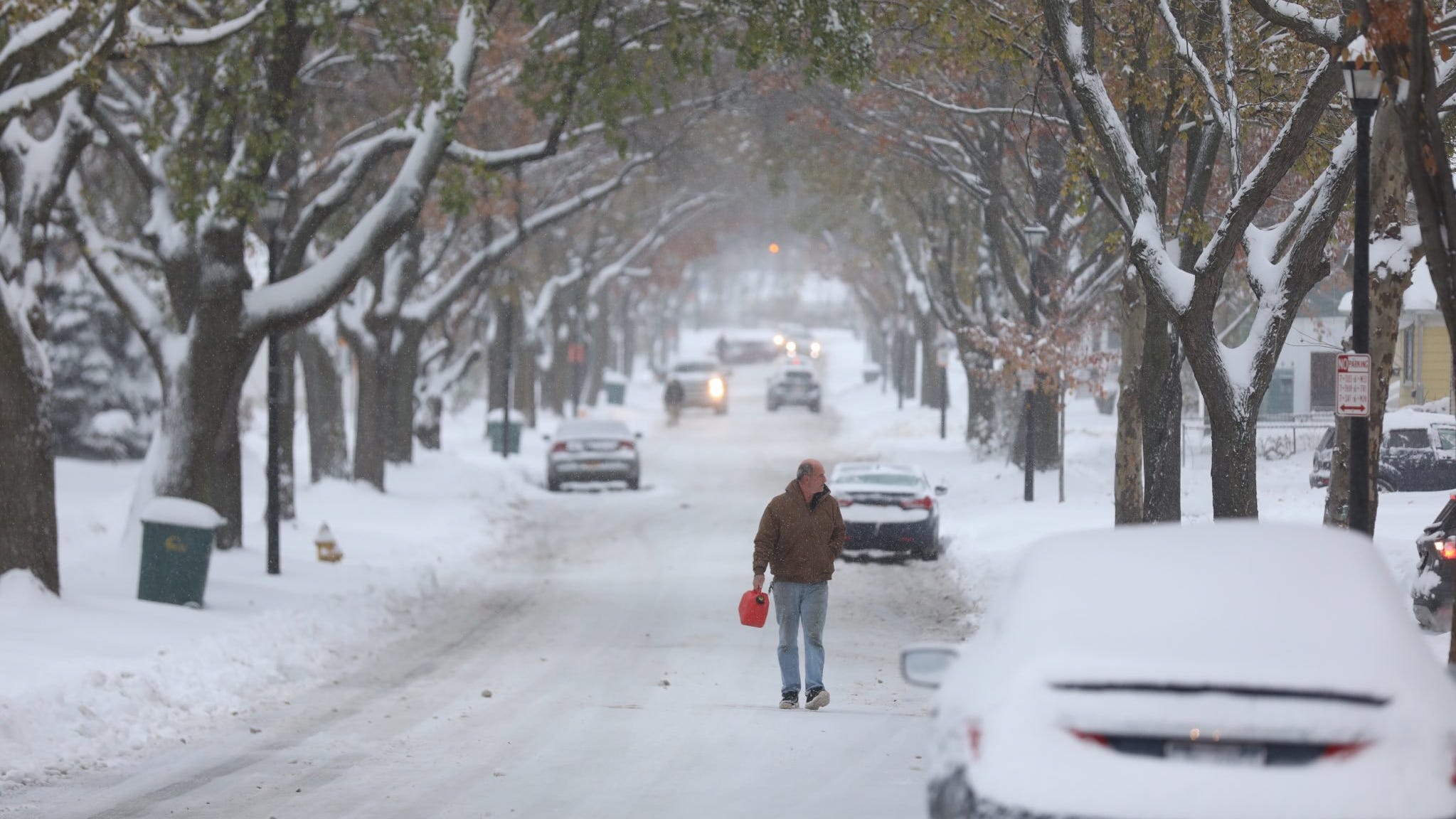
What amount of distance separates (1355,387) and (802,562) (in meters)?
4.34

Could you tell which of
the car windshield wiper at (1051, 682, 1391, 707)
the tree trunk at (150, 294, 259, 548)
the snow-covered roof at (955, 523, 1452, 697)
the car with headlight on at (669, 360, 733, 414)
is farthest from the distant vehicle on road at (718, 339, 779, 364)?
the car windshield wiper at (1051, 682, 1391, 707)

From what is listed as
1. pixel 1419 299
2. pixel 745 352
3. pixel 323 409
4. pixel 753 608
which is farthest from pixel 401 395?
pixel 745 352

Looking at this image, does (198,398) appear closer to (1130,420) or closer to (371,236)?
(371,236)

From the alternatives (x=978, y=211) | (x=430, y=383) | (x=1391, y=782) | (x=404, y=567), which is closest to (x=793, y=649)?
(x=1391, y=782)

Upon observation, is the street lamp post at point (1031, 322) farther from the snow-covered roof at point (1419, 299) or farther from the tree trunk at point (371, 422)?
the tree trunk at point (371, 422)

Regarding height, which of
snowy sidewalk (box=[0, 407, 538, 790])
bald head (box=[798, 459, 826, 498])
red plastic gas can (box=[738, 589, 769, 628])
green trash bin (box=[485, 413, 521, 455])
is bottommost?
snowy sidewalk (box=[0, 407, 538, 790])

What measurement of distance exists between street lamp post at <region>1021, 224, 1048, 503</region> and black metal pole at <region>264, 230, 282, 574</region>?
12.3 metres

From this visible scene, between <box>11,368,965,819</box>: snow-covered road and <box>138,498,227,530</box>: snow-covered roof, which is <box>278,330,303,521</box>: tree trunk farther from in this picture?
<box>138,498,227,530</box>: snow-covered roof

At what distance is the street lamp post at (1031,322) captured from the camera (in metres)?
29.1

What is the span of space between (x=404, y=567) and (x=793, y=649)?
11369 millimetres

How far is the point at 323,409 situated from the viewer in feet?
105

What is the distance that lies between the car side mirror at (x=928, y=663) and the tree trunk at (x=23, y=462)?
11.5 meters

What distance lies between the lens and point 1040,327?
30781 mm

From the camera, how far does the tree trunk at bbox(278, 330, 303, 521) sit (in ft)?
76.8
